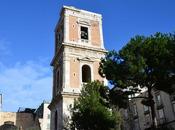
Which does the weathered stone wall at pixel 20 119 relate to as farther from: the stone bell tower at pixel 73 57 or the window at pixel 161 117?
the window at pixel 161 117

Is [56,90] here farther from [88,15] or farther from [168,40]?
[168,40]

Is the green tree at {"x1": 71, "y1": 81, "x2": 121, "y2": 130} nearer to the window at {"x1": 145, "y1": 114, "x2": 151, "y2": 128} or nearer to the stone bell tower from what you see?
the stone bell tower

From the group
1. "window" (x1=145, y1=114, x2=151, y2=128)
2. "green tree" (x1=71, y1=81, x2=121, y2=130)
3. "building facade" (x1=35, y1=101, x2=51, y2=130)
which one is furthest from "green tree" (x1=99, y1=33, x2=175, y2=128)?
"building facade" (x1=35, y1=101, x2=51, y2=130)

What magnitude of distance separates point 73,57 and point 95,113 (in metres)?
8.28

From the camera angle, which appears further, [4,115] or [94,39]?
[4,115]

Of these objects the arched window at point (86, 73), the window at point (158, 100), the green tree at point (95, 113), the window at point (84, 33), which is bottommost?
the green tree at point (95, 113)

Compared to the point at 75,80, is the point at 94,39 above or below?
above

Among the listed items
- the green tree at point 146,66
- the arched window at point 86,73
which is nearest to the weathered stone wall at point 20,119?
the arched window at point 86,73

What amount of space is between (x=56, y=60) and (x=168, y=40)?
14.7 meters

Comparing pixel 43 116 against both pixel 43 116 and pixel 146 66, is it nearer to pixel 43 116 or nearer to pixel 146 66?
pixel 43 116

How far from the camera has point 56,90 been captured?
105 feet

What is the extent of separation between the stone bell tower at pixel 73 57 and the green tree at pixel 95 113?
119 inches

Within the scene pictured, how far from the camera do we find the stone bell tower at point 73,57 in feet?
93.5

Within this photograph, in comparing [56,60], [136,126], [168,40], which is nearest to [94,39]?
[56,60]
